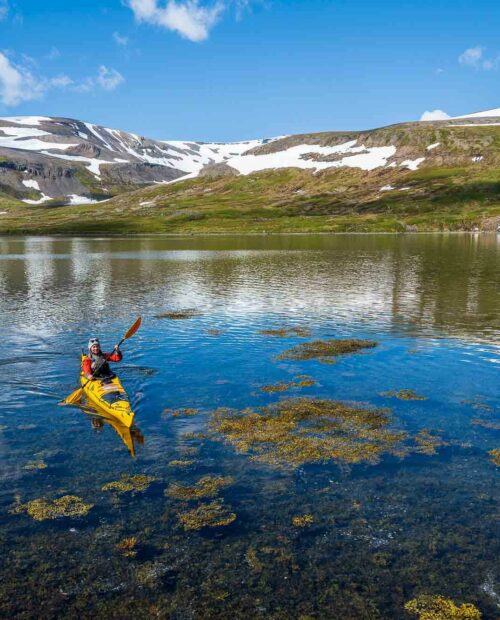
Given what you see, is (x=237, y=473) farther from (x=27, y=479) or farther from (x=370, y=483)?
(x=27, y=479)

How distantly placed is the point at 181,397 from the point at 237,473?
9.94 m

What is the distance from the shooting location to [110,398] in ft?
93.2

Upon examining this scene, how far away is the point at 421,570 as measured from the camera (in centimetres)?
1520

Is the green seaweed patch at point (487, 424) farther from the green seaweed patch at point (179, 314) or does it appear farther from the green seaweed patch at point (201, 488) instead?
the green seaweed patch at point (179, 314)

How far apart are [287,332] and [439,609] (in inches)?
1293

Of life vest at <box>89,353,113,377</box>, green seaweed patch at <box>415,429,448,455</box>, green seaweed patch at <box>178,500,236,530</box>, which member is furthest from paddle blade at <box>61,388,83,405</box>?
green seaweed patch at <box>415,429,448,455</box>

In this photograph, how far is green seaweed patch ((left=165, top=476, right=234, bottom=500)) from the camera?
1931 cm

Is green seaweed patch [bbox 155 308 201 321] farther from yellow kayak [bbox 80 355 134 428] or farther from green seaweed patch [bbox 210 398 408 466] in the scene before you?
green seaweed patch [bbox 210 398 408 466]

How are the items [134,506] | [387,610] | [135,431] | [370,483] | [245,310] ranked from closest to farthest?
[387,610]
[134,506]
[370,483]
[135,431]
[245,310]

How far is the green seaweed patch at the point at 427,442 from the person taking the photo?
75.2 feet

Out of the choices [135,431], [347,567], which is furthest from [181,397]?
[347,567]

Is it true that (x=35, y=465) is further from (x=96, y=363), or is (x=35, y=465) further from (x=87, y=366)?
(x=96, y=363)

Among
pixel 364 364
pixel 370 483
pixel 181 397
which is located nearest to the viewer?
pixel 370 483

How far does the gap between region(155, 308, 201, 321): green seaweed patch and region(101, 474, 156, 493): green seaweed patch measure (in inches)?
1240
